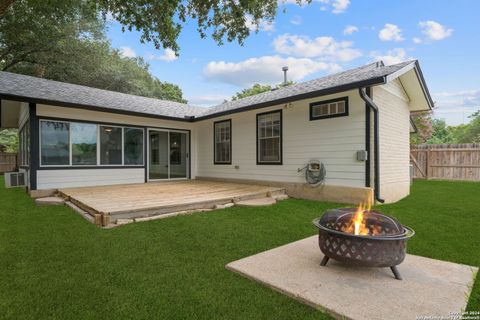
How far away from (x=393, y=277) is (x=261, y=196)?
4.31 metres

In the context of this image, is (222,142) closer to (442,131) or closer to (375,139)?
(375,139)

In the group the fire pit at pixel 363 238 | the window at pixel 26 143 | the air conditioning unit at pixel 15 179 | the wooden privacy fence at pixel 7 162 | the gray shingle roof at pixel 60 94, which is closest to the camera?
the fire pit at pixel 363 238

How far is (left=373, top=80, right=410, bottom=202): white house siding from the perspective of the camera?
6196 mm

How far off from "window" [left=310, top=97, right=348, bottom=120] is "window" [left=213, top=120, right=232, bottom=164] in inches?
130

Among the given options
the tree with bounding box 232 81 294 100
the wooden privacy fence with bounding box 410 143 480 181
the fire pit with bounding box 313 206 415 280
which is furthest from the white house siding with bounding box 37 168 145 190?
the tree with bounding box 232 81 294 100

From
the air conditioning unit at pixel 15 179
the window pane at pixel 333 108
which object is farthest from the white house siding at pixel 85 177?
the window pane at pixel 333 108

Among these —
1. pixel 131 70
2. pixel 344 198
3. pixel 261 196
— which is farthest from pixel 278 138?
pixel 131 70

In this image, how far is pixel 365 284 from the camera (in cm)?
224

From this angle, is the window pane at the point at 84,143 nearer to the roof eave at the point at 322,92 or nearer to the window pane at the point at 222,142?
the window pane at the point at 222,142

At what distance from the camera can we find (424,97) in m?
7.38

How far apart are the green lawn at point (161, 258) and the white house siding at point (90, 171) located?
188 centimetres

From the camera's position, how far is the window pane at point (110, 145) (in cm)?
806

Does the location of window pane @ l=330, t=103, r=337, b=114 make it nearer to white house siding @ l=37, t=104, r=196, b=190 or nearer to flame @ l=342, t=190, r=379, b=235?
flame @ l=342, t=190, r=379, b=235

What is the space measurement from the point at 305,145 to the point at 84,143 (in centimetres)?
635
